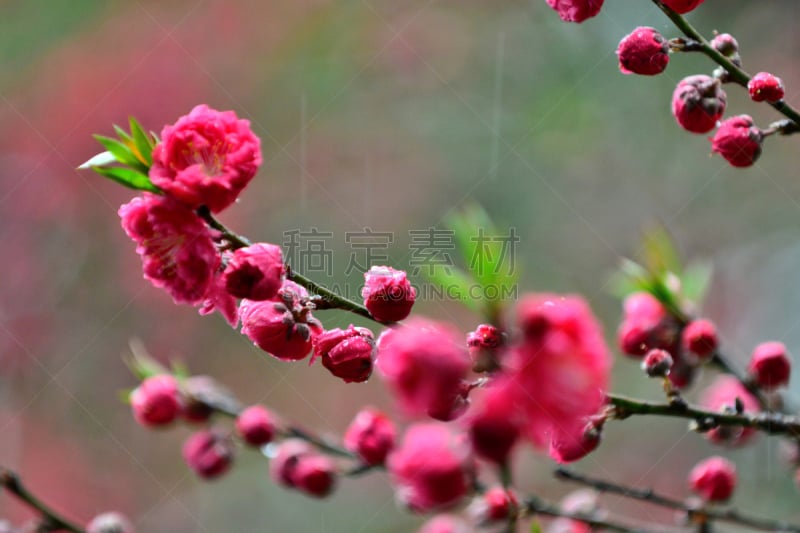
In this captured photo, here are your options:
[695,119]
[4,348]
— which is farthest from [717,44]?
[4,348]

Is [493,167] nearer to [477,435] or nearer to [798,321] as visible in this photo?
[798,321]

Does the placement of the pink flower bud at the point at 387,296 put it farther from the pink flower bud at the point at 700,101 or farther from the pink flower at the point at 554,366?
the pink flower bud at the point at 700,101

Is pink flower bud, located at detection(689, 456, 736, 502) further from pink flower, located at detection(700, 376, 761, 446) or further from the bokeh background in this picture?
the bokeh background

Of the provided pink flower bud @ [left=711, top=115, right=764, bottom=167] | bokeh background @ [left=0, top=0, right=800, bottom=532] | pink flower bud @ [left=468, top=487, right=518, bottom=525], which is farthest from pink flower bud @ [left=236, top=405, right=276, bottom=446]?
bokeh background @ [left=0, top=0, right=800, bottom=532]

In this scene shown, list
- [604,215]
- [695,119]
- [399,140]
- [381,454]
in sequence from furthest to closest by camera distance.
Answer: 1. [399,140]
2. [604,215]
3. [381,454]
4. [695,119]

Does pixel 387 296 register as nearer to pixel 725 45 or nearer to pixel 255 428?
pixel 725 45

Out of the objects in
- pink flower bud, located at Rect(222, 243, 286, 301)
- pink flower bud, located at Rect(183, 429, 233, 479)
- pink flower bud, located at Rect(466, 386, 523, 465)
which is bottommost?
pink flower bud, located at Rect(183, 429, 233, 479)

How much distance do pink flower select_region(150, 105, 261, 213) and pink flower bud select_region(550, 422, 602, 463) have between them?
344mm

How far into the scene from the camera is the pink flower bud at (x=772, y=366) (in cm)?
93

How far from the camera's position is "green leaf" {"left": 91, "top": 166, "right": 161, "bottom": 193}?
64 centimetres

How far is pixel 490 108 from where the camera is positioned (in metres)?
3.24

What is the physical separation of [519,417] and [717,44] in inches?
20.5

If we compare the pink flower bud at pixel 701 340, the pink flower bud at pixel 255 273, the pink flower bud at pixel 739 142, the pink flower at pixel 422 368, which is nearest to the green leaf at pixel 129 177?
the pink flower bud at pixel 255 273

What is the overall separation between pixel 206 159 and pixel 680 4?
1.50ft
